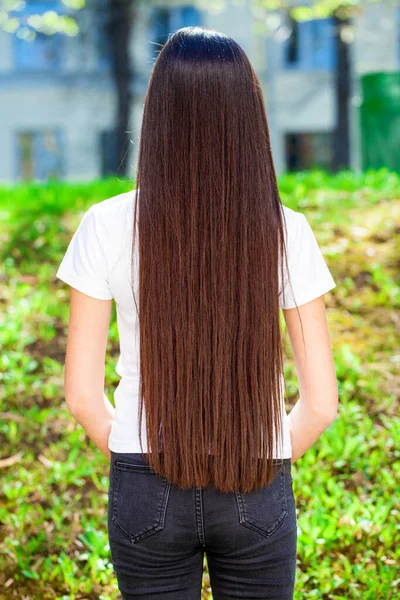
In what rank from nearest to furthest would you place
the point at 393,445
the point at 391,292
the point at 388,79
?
the point at 393,445
the point at 391,292
the point at 388,79

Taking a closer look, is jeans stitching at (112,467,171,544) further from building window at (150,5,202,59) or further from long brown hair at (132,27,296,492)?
building window at (150,5,202,59)

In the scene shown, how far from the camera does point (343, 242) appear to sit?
20.7 ft

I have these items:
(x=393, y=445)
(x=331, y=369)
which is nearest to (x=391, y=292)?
(x=393, y=445)

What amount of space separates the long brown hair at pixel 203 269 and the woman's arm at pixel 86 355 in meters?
0.12

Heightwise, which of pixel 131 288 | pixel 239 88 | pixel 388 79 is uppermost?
pixel 388 79

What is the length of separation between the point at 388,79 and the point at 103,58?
12.7 meters

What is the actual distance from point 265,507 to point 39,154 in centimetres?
2197

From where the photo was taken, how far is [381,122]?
964 cm

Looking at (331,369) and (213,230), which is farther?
(331,369)

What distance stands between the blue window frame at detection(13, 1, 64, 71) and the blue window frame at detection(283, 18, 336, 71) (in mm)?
6025

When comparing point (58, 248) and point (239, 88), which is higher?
point (239, 88)

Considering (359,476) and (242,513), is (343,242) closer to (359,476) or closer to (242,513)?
(359,476)

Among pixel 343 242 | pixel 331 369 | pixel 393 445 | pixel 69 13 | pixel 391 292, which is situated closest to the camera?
pixel 331 369

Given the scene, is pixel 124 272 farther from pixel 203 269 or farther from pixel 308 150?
pixel 308 150
